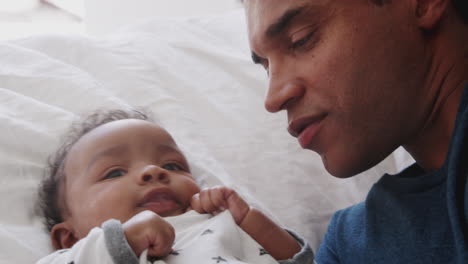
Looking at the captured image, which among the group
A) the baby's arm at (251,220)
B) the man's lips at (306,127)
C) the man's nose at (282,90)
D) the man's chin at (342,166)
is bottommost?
the baby's arm at (251,220)

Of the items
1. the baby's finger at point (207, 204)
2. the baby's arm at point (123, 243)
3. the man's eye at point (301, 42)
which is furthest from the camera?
the baby's finger at point (207, 204)

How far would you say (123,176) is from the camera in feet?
3.36

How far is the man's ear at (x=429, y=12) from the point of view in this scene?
36.2 inches

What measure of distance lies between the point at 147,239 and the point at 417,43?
579 millimetres

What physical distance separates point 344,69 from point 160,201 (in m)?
0.43

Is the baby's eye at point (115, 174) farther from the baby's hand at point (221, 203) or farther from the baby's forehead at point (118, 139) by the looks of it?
the baby's hand at point (221, 203)

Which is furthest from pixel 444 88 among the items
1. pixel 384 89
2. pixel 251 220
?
pixel 251 220

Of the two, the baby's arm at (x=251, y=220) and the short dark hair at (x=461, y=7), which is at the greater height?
the short dark hair at (x=461, y=7)

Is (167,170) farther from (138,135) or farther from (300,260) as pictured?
→ (300,260)

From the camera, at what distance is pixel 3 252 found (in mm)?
922

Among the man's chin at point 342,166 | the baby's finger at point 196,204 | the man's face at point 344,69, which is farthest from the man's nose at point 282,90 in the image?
the baby's finger at point 196,204

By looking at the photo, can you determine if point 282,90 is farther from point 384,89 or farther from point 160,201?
point 160,201

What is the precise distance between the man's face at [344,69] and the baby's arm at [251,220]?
0.18 m

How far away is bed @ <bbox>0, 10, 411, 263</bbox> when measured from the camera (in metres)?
1.16
